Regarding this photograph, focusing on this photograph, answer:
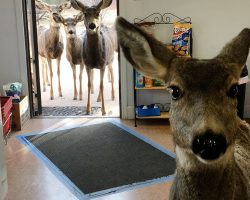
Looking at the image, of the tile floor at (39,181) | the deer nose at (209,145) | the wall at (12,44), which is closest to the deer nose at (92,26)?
the wall at (12,44)

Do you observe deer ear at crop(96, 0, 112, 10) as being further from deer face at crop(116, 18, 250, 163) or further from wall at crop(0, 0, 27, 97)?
deer face at crop(116, 18, 250, 163)

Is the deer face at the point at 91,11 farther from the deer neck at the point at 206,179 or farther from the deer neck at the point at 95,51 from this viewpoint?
the deer neck at the point at 206,179

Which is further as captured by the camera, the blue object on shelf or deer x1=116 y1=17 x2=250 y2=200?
the blue object on shelf

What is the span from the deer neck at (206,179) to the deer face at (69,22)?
4.16m

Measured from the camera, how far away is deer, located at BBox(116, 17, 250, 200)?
3.89ft

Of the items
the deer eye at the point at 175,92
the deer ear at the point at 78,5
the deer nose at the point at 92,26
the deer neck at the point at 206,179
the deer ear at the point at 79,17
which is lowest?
the deer neck at the point at 206,179

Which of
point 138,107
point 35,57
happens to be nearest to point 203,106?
point 138,107

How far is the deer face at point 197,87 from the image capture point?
3.85ft

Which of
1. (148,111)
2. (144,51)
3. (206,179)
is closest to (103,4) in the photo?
(148,111)

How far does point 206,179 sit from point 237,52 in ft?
1.55

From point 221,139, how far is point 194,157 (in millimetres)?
139

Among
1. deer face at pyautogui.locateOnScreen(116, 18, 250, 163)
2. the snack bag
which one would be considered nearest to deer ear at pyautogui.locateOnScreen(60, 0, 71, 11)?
the snack bag

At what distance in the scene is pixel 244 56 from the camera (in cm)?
147

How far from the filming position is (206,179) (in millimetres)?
1285
